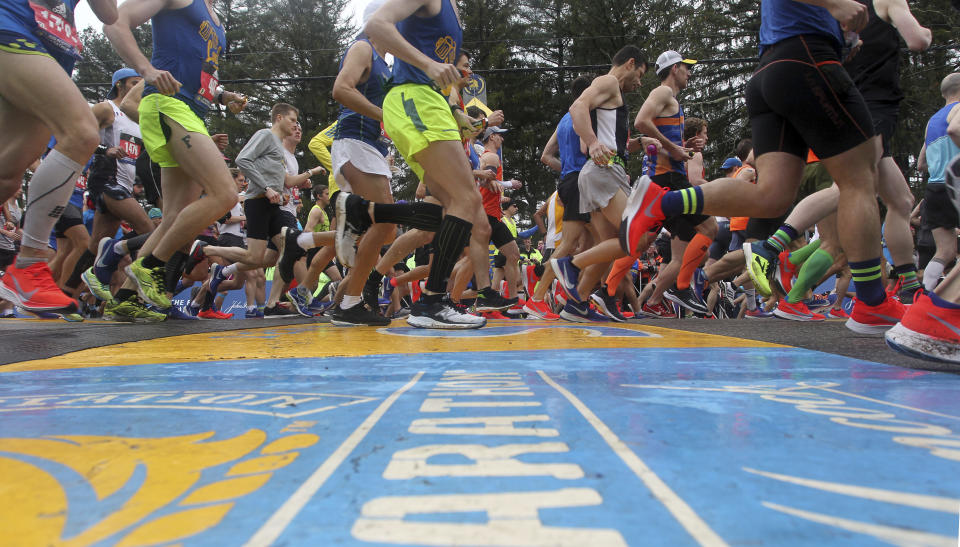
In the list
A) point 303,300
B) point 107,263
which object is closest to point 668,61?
point 303,300

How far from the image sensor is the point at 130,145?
17.8ft

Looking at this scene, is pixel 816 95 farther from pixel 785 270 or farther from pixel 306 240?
pixel 306 240

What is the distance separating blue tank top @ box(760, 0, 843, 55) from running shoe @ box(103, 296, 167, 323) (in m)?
3.95

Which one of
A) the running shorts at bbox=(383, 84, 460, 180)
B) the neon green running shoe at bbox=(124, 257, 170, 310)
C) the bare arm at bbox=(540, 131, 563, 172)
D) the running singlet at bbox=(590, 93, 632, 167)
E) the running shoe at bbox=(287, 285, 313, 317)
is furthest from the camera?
the running shoe at bbox=(287, 285, 313, 317)

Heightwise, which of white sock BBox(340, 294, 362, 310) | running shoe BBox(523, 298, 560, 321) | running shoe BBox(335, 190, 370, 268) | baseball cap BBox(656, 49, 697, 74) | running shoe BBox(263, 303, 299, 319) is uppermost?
baseball cap BBox(656, 49, 697, 74)

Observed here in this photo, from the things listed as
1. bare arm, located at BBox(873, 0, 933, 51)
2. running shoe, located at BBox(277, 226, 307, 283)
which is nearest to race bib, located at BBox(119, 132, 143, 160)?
running shoe, located at BBox(277, 226, 307, 283)

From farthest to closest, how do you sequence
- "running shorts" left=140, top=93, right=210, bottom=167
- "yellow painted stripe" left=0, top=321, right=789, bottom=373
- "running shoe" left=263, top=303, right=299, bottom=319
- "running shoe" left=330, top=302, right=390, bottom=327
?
"running shoe" left=263, top=303, right=299, bottom=319
"running shoe" left=330, top=302, right=390, bottom=327
"running shorts" left=140, top=93, right=210, bottom=167
"yellow painted stripe" left=0, top=321, right=789, bottom=373

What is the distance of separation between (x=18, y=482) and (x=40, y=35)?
9.36ft

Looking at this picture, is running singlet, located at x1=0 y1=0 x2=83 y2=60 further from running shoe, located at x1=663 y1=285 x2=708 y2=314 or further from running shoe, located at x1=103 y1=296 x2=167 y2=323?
running shoe, located at x1=663 y1=285 x2=708 y2=314

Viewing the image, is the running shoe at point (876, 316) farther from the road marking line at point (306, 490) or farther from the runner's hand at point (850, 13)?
the road marking line at point (306, 490)

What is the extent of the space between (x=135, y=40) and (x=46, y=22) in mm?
496

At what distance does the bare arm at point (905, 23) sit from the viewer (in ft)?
7.79

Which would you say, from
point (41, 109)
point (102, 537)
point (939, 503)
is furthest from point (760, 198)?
point (41, 109)

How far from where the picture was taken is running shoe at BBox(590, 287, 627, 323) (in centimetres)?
469
